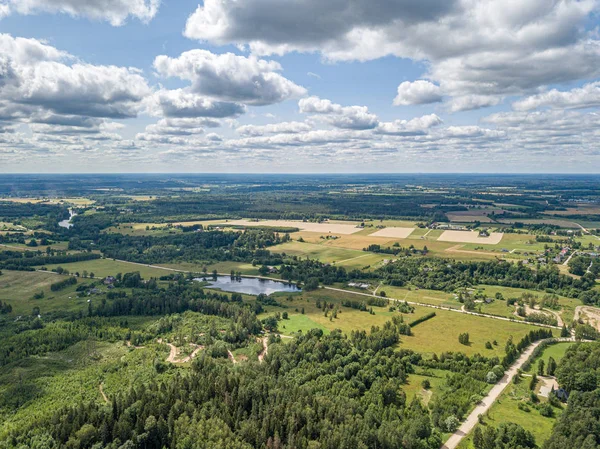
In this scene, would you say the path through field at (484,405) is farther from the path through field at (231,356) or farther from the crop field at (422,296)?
the path through field at (231,356)

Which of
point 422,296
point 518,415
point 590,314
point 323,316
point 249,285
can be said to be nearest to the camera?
point 518,415

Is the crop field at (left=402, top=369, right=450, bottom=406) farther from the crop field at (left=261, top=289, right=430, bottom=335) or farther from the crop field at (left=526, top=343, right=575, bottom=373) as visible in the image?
the crop field at (left=261, top=289, right=430, bottom=335)

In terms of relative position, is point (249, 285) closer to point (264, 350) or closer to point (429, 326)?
point (264, 350)

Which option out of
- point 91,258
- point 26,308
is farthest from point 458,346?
point 91,258

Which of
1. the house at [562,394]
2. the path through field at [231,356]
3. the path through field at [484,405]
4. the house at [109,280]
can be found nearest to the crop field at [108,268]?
the house at [109,280]

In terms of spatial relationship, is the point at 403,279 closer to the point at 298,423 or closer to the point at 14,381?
the point at 298,423

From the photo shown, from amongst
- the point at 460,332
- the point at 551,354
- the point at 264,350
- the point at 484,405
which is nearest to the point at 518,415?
the point at 484,405

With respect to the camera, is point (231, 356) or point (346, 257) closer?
point (231, 356)
